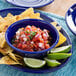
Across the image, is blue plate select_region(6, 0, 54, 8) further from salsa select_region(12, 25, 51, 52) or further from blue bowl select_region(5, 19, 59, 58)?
salsa select_region(12, 25, 51, 52)

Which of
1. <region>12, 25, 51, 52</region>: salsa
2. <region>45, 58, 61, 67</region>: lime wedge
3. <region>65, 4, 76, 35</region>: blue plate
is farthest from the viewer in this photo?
<region>65, 4, 76, 35</region>: blue plate

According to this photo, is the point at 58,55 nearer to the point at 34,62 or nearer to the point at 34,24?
the point at 34,62

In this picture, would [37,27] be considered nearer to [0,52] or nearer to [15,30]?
[15,30]

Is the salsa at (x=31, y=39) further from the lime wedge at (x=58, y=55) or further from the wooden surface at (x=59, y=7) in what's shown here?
the wooden surface at (x=59, y=7)

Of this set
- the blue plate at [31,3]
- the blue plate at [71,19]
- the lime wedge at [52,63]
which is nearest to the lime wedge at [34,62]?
the lime wedge at [52,63]

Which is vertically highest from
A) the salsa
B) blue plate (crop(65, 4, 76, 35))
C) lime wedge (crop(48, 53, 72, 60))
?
blue plate (crop(65, 4, 76, 35))

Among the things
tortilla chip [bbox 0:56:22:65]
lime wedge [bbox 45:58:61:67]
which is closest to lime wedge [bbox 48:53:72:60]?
lime wedge [bbox 45:58:61:67]
